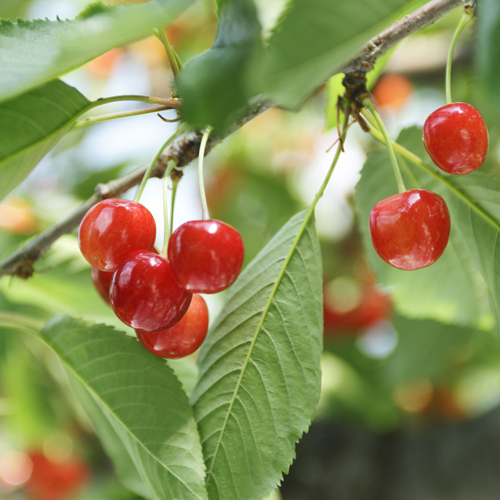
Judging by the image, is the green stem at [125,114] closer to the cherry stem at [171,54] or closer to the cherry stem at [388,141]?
the cherry stem at [171,54]

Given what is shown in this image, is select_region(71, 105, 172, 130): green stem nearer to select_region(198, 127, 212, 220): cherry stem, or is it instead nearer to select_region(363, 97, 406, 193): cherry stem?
select_region(198, 127, 212, 220): cherry stem

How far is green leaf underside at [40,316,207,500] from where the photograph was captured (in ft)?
2.53

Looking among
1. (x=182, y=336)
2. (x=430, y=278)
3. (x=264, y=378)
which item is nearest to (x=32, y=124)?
(x=182, y=336)

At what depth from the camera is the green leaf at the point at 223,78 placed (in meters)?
0.47

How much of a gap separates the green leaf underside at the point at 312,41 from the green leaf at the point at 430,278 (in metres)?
0.56

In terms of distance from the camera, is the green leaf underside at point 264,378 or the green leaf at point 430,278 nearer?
the green leaf underside at point 264,378

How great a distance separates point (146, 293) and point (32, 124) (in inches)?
10.9

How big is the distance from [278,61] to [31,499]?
286cm

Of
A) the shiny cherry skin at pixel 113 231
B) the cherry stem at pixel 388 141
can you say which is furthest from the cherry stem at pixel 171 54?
the cherry stem at pixel 388 141

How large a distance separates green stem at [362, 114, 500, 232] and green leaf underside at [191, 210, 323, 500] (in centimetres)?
24

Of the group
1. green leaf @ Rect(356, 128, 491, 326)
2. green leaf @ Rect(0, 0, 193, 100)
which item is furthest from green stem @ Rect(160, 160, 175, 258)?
green leaf @ Rect(356, 128, 491, 326)

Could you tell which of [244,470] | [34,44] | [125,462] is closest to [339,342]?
[125,462]

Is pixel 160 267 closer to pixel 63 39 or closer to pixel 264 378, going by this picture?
pixel 264 378

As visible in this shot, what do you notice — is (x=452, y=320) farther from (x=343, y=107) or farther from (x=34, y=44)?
(x=34, y=44)
